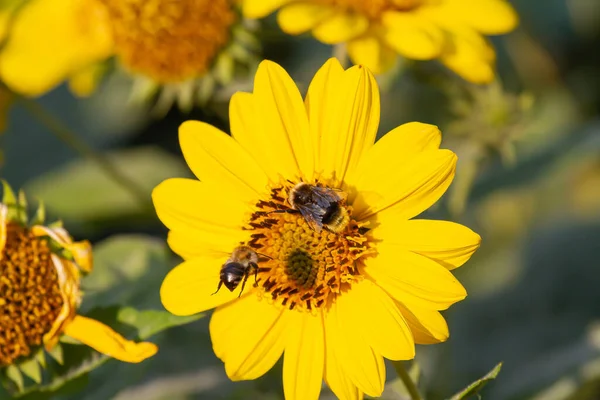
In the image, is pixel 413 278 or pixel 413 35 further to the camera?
pixel 413 35

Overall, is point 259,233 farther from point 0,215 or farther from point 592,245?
point 592,245

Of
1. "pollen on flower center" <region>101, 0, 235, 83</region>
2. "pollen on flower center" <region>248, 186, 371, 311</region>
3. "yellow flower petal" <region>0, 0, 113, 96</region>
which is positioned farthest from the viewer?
"yellow flower petal" <region>0, 0, 113, 96</region>

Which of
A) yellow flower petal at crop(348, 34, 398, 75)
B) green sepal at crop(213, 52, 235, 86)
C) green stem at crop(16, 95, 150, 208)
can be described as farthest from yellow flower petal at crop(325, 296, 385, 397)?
green stem at crop(16, 95, 150, 208)

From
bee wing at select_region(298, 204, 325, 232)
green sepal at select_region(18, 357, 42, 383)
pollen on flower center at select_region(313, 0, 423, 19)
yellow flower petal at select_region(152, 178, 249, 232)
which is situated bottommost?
green sepal at select_region(18, 357, 42, 383)

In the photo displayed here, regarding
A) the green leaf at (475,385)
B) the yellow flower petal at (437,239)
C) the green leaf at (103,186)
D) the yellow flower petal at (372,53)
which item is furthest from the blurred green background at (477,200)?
the yellow flower petal at (437,239)

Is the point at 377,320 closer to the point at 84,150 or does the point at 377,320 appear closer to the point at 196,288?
the point at 196,288

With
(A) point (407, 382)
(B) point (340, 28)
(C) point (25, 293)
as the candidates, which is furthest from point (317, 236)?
(C) point (25, 293)

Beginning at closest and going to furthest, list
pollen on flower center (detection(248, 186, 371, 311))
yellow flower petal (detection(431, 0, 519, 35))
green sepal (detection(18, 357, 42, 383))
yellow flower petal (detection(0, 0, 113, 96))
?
pollen on flower center (detection(248, 186, 371, 311))
green sepal (detection(18, 357, 42, 383))
yellow flower petal (detection(431, 0, 519, 35))
yellow flower petal (detection(0, 0, 113, 96))

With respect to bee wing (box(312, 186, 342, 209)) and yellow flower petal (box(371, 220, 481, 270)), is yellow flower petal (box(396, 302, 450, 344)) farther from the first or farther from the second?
bee wing (box(312, 186, 342, 209))
